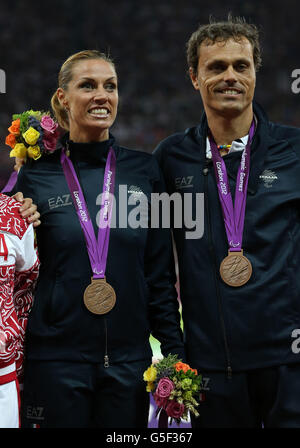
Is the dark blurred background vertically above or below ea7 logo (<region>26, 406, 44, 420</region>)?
above

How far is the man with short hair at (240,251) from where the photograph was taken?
301cm

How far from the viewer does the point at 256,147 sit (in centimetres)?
325

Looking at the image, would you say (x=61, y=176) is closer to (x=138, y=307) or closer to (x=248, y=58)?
(x=138, y=307)

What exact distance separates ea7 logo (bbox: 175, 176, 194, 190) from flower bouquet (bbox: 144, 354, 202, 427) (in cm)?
93

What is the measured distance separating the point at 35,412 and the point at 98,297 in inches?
24.6

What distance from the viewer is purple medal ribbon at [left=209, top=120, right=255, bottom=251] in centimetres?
309

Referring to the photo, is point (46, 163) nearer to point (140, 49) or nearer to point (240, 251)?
point (240, 251)

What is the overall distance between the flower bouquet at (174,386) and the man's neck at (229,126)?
121 centimetres

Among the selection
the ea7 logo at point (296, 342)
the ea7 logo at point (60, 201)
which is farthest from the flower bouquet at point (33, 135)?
the ea7 logo at point (296, 342)

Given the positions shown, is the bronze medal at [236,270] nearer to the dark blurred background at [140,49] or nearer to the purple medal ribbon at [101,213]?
the purple medal ribbon at [101,213]

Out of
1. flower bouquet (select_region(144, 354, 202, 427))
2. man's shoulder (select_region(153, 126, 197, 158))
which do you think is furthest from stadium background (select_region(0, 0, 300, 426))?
flower bouquet (select_region(144, 354, 202, 427))

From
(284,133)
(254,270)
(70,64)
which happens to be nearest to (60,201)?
(70,64)

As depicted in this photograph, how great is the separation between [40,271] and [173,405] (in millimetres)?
921

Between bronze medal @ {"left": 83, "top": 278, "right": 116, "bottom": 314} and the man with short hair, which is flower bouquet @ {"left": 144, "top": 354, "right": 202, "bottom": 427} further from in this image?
bronze medal @ {"left": 83, "top": 278, "right": 116, "bottom": 314}
